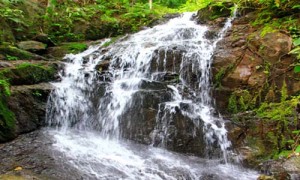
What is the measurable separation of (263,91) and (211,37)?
2.82 metres

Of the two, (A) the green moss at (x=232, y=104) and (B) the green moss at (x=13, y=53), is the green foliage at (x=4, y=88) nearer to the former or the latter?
(B) the green moss at (x=13, y=53)

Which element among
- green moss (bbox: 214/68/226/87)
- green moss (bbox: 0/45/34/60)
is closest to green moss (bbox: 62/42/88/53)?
green moss (bbox: 0/45/34/60)

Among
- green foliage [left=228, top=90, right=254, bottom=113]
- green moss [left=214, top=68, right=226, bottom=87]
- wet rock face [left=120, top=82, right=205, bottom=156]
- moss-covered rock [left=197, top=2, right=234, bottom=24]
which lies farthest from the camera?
moss-covered rock [left=197, top=2, right=234, bottom=24]

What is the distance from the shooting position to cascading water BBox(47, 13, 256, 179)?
5.03 meters

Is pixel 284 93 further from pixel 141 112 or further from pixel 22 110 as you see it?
pixel 22 110

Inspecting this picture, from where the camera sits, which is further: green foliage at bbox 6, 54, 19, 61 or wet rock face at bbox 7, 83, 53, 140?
green foliage at bbox 6, 54, 19, 61

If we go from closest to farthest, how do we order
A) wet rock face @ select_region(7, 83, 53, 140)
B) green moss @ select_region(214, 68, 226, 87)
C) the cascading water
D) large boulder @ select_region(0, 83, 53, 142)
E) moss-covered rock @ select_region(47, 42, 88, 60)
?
the cascading water, large boulder @ select_region(0, 83, 53, 142), wet rock face @ select_region(7, 83, 53, 140), green moss @ select_region(214, 68, 226, 87), moss-covered rock @ select_region(47, 42, 88, 60)

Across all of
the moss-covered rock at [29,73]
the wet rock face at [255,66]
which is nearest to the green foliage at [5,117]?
the moss-covered rock at [29,73]

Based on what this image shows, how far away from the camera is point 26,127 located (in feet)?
20.0

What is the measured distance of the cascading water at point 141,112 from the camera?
503cm

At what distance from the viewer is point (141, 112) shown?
6.45m

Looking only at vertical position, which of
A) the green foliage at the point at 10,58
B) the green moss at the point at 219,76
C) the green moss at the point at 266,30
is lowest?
the green moss at the point at 219,76

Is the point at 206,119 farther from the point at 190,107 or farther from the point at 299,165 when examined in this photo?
the point at 299,165

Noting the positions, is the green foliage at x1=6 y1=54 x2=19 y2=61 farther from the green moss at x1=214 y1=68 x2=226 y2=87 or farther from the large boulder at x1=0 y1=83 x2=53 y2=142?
the green moss at x1=214 y1=68 x2=226 y2=87
